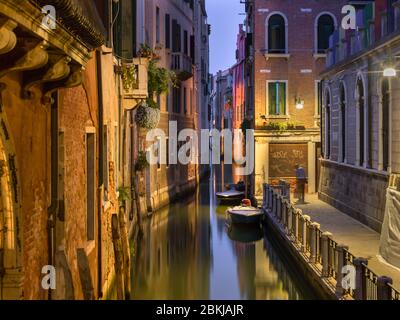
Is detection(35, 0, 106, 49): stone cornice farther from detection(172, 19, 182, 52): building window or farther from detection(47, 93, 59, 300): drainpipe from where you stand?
detection(172, 19, 182, 52): building window

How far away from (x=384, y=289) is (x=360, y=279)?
121 cm

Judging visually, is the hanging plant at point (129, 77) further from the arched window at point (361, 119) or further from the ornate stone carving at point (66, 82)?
the ornate stone carving at point (66, 82)

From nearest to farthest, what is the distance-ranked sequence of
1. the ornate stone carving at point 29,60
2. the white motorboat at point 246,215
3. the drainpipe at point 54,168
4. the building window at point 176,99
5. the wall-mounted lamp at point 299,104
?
the ornate stone carving at point 29,60 < the drainpipe at point 54,168 < the white motorboat at point 246,215 < the wall-mounted lamp at point 299,104 < the building window at point 176,99

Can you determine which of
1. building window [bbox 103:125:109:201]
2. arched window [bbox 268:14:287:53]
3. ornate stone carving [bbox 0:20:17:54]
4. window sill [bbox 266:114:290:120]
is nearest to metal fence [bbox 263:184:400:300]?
building window [bbox 103:125:109:201]

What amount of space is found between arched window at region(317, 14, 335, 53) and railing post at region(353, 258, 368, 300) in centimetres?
1684

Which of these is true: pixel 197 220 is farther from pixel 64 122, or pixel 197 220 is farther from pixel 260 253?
pixel 64 122

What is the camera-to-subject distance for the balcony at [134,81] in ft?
42.6

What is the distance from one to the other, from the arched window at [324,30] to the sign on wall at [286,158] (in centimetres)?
386

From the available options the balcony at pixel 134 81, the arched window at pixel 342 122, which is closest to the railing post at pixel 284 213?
the arched window at pixel 342 122

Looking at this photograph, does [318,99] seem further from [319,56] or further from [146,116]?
[146,116]

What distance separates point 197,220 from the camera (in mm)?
22281
